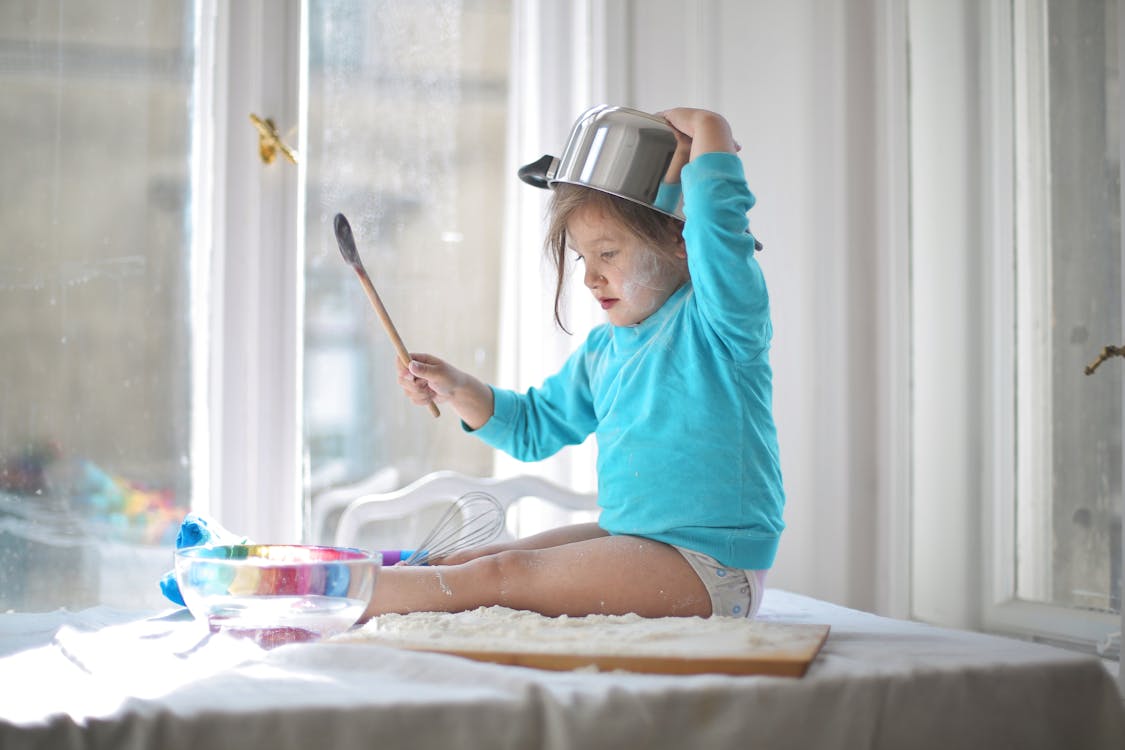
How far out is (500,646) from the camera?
68 centimetres

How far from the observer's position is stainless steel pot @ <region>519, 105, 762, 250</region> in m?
1.02

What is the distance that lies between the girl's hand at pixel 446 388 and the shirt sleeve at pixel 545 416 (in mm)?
16

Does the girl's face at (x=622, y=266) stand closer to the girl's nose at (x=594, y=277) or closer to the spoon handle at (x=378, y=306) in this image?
the girl's nose at (x=594, y=277)

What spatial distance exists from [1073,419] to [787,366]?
45 centimetres

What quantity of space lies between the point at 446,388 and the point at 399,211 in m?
0.52

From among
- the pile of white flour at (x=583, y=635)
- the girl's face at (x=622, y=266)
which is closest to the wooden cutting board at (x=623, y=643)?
the pile of white flour at (x=583, y=635)

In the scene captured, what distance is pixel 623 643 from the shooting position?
0.68m

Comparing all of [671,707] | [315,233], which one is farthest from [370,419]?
[671,707]

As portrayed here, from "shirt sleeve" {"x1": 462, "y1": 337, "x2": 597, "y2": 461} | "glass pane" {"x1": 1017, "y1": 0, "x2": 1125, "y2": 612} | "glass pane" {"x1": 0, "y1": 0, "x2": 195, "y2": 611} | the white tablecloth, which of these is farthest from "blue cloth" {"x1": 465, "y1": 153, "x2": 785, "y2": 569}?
"glass pane" {"x1": 0, "y1": 0, "x2": 195, "y2": 611}

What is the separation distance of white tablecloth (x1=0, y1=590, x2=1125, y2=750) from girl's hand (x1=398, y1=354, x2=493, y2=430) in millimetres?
496

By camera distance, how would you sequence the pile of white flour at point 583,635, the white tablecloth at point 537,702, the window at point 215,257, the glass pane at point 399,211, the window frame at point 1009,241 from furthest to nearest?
the glass pane at point 399,211 → the window at point 215,257 → the window frame at point 1009,241 → the pile of white flour at point 583,635 → the white tablecloth at point 537,702

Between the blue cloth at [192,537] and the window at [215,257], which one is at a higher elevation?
the window at [215,257]

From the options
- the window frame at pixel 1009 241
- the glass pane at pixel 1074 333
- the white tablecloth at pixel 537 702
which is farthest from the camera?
the window frame at pixel 1009 241

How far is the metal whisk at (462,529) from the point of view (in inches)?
42.8
